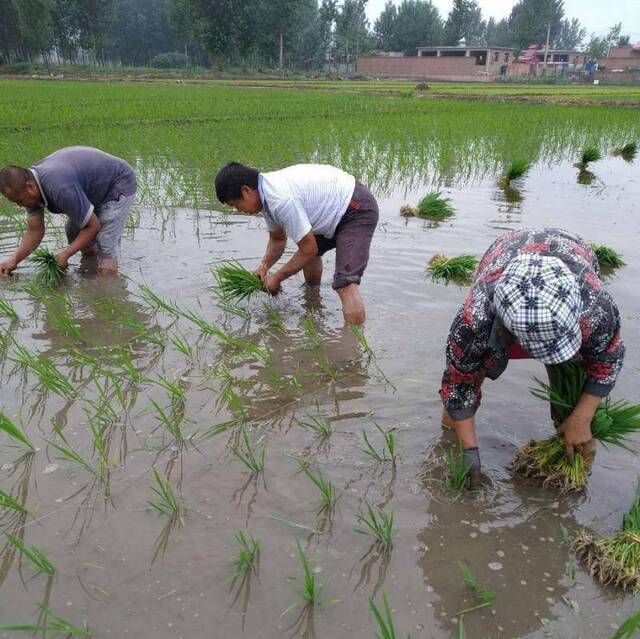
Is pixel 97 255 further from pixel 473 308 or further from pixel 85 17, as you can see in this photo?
pixel 85 17

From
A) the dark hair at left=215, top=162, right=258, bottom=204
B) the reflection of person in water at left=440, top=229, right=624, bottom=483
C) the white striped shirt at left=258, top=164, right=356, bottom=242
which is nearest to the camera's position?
the reflection of person in water at left=440, top=229, right=624, bottom=483

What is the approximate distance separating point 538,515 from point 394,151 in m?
Answer: 7.95

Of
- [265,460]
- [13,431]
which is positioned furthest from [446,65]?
[13,431]

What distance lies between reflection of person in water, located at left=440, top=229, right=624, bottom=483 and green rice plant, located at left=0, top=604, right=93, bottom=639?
4.22 ft

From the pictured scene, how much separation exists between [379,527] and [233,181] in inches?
72.6

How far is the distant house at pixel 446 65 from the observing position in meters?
42.7

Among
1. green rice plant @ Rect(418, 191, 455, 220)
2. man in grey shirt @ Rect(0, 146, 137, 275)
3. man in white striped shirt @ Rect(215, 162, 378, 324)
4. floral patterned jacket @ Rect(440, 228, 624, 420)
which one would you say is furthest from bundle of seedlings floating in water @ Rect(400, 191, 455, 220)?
floral patterned jacket @ Rect(440, 228, 624, 420)

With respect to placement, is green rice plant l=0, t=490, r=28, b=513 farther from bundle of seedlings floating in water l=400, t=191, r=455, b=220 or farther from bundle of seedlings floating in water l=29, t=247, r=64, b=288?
bundle of seedlings floating in water l=400, t=191, r=455, b=220

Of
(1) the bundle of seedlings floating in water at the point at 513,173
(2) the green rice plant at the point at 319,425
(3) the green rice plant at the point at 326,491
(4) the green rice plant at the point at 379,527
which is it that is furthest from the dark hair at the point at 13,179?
(1) the bundle of seedlings floating in water at the point at 513,173

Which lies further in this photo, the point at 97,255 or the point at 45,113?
the point at 45,113

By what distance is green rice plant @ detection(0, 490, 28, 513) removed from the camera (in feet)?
6.25

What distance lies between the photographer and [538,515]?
205 centimetres

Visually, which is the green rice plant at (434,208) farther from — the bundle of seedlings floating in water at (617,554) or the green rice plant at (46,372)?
the bundle of seedlings floating in water at (617,554)

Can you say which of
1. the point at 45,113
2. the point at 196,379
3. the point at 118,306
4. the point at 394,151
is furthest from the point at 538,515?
the point at 45,113
